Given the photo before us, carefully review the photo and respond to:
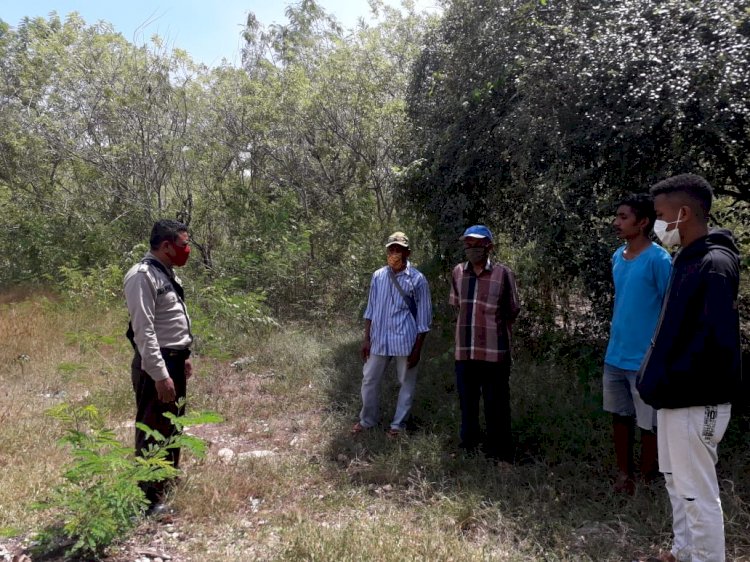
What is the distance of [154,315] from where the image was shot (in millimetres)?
3387

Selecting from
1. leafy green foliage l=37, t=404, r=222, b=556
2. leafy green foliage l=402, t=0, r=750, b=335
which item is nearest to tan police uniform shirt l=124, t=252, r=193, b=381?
leafy green foliage l=37, t=404, r=222, b=556

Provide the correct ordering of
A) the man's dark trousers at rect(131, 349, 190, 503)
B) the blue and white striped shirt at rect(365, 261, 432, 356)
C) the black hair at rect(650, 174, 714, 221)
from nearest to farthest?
1. the black hair at rect(650, 174, 714, 221)
2. the man's dark trousers at rect(131, 349, 190, 503)
3. the blue and white striped shirt at rect(365, 261, 432, 356)

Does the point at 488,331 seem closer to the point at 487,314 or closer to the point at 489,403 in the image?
the point at 487,314

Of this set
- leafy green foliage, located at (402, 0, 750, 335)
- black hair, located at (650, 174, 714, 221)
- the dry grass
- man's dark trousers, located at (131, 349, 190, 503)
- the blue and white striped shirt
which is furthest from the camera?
the blue and white striped shirt

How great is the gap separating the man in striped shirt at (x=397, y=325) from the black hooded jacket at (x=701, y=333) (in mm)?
2366

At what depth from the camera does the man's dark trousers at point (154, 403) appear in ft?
11.1

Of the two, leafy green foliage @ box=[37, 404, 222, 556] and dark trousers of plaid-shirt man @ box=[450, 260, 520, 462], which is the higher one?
dark trousers of plaid-shirt man @ box=[450, 260, 520, 462]

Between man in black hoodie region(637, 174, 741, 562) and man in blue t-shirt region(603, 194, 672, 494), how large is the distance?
71 centimetres

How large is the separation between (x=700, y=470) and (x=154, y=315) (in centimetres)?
290

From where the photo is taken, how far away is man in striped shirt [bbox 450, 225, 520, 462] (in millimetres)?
3998

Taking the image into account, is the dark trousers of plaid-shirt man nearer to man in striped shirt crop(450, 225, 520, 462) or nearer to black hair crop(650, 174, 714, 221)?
man in striped shirt crop(450, 225, 520, 462)

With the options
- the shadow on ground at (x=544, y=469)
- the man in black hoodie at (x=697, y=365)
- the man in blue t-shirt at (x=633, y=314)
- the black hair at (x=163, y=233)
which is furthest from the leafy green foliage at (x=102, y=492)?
the man in blue t-shirt at (x=633, y=314)

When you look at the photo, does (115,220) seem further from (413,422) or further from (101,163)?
(413,422)

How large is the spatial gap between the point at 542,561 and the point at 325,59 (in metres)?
10.1
